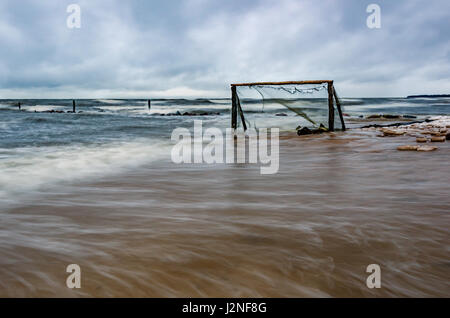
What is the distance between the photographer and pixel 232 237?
2.59 m

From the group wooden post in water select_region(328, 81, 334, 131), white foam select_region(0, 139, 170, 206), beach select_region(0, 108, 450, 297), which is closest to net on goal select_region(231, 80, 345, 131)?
wooden post in water select_region(328, 81, 334, 131)

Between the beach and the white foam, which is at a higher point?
the white foam

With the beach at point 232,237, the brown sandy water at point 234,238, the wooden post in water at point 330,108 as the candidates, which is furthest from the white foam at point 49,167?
the wooden post in water at point 330,108

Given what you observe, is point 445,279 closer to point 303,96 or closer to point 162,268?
point 162,268

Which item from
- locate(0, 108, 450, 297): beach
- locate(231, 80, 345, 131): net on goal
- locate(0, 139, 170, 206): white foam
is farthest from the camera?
locate(231, 80, 345, 131): net on goal

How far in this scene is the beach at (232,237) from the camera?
6.27 feet

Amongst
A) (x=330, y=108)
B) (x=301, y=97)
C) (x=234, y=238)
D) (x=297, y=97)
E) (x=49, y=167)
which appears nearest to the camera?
(x=234, y=238)

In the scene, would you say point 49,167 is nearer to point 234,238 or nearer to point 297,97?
point 234,238

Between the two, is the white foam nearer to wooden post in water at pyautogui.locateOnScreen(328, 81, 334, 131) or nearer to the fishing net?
the fishing net

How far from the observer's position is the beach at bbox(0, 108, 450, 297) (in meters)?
1.91

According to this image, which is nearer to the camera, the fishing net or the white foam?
the white foam

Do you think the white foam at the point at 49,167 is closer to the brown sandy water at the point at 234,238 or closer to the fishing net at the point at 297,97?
the brown sandy water at the point at 234,238

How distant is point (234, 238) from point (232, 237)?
0.03m

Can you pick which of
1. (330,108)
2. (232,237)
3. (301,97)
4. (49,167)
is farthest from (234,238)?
(330,108)
